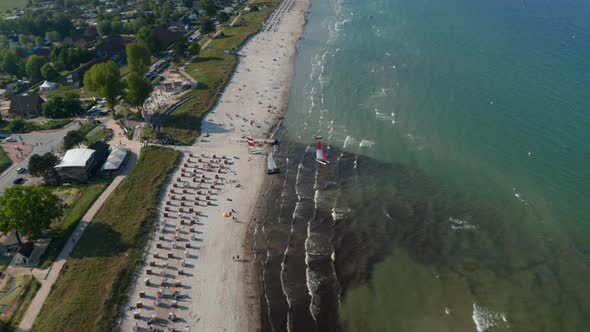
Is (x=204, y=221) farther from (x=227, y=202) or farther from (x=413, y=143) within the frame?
(x=413, y=143)

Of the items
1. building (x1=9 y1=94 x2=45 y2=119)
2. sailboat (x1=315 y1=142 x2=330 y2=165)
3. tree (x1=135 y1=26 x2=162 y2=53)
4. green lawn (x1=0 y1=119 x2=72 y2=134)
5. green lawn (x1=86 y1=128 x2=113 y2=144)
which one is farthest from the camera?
tree (x1=135 y1=26 x2=162 y2=53)

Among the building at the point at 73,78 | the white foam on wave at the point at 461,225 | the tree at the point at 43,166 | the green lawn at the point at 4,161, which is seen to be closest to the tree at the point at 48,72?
the building at the point at 73,78

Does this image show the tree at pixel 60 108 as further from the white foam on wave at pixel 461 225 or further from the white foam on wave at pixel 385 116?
the white foam on wave at pixel 461 225

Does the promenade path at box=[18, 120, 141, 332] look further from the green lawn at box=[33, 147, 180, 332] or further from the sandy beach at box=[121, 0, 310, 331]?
the sandy beach at box=[121, 0, 310, 331]

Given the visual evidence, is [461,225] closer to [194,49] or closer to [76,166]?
[76,166]

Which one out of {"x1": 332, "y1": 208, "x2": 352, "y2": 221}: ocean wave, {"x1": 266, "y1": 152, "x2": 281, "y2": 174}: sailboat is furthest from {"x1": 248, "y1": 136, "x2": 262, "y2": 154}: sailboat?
{"x1": 332, "y1": 208, "x2": 352, "y2": 221}: ocean wave
